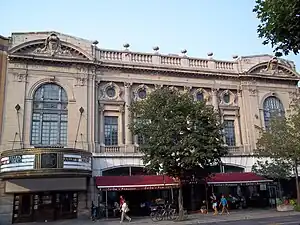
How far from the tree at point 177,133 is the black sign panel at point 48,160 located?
19.2 ft

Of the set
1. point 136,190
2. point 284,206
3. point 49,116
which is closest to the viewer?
point 284,206

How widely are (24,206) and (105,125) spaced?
9.00 metres

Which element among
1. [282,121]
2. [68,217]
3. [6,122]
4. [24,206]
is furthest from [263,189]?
[6,122]

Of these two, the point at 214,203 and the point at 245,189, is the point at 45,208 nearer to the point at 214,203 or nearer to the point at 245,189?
the point at 214,203

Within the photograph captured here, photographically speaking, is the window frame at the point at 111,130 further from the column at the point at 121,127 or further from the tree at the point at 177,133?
the tree at the point at 177,133

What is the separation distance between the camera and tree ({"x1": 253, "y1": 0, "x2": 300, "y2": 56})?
1004 cm

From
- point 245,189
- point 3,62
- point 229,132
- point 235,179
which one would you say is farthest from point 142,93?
point 245,189

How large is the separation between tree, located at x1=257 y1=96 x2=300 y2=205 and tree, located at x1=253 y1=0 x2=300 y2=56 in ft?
52.9

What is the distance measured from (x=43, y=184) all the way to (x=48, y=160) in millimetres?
3067

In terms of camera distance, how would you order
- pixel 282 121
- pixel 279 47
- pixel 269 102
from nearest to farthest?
pixel 279 47, pixel 282 121, pixel 269 102

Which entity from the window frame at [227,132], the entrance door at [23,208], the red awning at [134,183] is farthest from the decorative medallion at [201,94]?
the entrance door at [23,208]

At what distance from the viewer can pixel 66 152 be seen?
23188mm

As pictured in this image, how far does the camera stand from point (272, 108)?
33531 millimetres

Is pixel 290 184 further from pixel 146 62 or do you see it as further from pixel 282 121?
pixel 146 62
